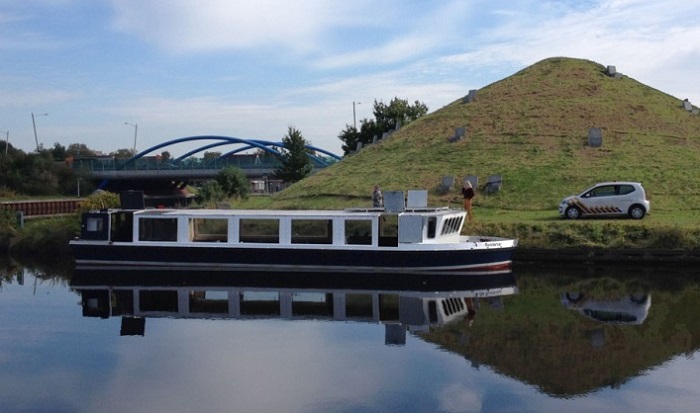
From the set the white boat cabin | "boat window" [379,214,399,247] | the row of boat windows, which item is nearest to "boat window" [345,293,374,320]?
the white boat cabin

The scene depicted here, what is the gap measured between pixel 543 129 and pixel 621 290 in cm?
3181

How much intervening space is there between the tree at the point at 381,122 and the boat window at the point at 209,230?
49.6 meters

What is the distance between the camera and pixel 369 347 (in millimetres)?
19500

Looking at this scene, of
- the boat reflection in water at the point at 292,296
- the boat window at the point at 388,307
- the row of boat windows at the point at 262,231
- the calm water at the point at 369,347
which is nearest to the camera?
the calm water at the point at 369,347

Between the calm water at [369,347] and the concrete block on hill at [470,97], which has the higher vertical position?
the concrete block on hill at [470,97]

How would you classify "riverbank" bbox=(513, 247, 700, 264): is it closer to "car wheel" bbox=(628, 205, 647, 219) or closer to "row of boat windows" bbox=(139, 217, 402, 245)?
"car wheel" bbox=(628, 205, 647, 219)

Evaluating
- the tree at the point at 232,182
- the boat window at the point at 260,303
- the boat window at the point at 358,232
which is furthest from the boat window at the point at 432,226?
the tree at the point at 232,182

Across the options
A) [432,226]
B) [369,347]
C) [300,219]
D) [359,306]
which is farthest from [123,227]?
[369,347]

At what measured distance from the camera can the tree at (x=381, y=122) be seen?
8794 cm

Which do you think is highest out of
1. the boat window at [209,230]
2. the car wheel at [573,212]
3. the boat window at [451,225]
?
the car wheel at [573,212]

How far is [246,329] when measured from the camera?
21.8 meters

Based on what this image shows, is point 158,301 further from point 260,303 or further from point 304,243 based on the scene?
point 304,243

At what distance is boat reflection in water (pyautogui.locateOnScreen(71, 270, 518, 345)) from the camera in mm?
23672

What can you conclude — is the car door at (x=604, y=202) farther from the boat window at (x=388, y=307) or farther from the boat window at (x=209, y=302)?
the boat window at (x=209, y=302)
